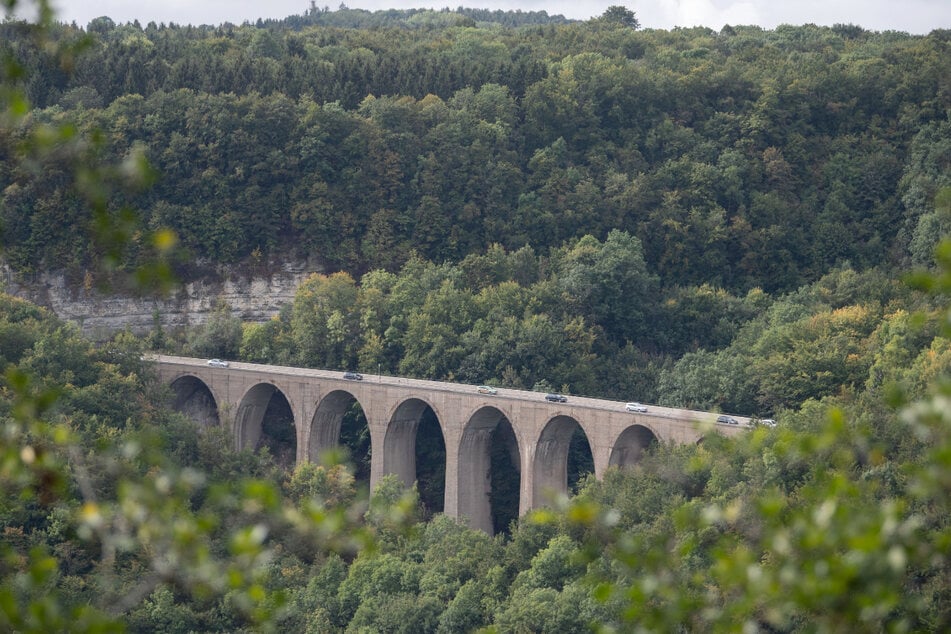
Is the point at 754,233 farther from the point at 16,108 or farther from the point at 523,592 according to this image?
the point at 16,108

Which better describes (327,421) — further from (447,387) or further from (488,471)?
(488,471)

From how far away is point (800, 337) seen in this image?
220 feet

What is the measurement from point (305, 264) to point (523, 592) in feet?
130

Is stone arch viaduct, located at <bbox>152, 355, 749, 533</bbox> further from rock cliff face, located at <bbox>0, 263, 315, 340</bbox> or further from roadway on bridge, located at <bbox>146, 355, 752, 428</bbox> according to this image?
rock cliff face, located at <bbox>0, 263, 315, 340</bbox>

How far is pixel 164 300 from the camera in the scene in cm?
8050

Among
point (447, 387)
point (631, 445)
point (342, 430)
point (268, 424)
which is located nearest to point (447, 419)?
Answer: point (447, 387)

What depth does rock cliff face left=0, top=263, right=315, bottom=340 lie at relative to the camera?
8175 centimetres

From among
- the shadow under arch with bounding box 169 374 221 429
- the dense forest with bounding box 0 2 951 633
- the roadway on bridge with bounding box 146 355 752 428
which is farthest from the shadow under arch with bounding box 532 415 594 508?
the shadow under arch with bounding box 169 374 221 429

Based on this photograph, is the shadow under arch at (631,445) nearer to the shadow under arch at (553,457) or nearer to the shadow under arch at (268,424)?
the shadow under arch at (553,457)

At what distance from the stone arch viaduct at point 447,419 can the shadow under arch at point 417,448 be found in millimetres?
81

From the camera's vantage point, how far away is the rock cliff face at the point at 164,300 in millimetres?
81750

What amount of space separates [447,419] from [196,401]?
52.0 ft

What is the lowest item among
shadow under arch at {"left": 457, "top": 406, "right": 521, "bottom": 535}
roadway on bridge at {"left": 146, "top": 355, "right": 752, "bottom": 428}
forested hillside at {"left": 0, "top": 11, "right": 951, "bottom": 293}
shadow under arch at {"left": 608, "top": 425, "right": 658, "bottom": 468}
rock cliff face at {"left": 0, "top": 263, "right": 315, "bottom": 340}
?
shadow under arch at {"left": 457, "top": 406, "right": 521, "bottom": 535}

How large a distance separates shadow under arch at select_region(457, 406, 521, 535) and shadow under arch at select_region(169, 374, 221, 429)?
15017 millimetres
